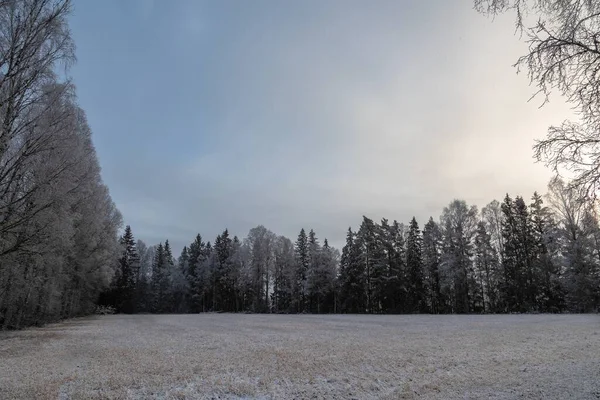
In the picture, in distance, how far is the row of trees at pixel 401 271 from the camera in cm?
5018

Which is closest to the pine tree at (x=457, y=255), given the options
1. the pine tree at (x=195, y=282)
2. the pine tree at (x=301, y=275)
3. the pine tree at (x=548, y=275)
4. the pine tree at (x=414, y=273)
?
the pine tree at (x=414, y=273)

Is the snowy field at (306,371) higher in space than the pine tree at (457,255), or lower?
lower

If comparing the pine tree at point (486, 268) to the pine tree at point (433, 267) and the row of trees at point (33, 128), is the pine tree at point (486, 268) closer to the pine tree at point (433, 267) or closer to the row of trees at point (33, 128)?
the pine tree at point (433, 267)

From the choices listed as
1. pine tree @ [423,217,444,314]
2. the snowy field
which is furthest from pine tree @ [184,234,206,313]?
the snowy field

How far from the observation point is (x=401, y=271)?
65250 mm

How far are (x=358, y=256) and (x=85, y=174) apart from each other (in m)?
57.5

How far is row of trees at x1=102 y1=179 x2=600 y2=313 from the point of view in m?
50.2

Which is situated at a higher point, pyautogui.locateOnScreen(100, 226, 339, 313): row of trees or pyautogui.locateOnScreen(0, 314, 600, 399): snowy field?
pyautogui.locateOnScreen(100, 226, 339, 313): row of trees

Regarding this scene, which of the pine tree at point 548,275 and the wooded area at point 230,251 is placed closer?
the wooded area at point 230,251

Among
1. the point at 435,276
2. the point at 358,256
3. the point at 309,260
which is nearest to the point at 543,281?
the point at 435,276

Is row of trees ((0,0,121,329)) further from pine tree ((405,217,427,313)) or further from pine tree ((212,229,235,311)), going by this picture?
pine tree ((212,229,235,311))

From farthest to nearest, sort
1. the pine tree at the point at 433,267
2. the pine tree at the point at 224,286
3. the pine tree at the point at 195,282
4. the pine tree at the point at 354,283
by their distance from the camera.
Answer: the pine tree at the point at 195,282
the pine tree at the point at 224,286
the pine tree at the point at 354,283
the pine tree at the point at 433,267

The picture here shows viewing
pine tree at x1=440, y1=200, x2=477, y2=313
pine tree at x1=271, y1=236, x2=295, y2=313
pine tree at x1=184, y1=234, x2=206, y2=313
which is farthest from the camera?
pine tree at x1=184, y1=234, x2=206, y2=313

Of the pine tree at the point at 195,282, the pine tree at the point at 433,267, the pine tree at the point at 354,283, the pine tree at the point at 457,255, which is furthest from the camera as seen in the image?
the pine tree at the point at 195,282
